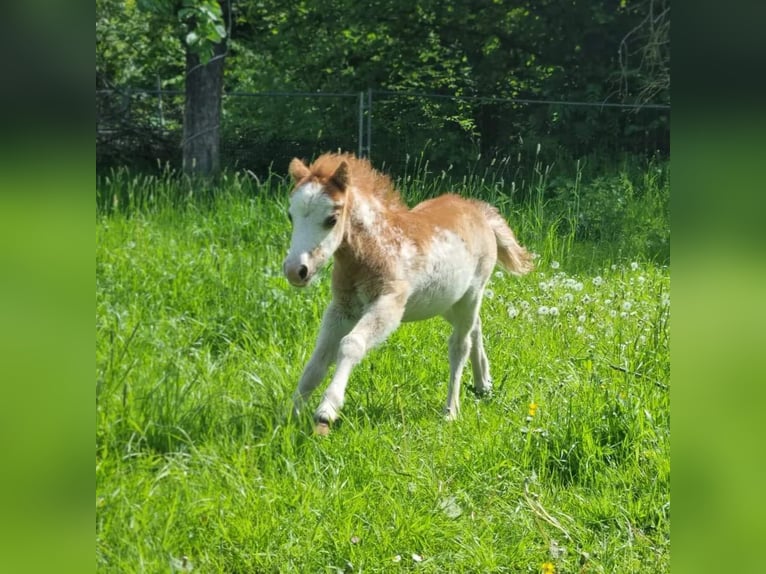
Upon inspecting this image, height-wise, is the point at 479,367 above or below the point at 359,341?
below

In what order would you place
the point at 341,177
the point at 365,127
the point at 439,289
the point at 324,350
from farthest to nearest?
the point at 365,127 → the point at 439,289 → the point at 324,350 → the point at 341,177

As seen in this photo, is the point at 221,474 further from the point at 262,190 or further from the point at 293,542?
the point at 262,190

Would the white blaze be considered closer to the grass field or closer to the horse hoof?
the grass field

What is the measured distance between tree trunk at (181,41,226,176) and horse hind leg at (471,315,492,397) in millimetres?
837

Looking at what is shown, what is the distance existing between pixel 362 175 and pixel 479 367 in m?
0.61

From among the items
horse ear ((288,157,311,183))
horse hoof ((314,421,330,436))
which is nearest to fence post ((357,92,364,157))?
horse ear ((288,157,311,183))

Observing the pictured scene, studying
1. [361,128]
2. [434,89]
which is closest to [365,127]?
[361,128]

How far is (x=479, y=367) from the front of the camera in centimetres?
212

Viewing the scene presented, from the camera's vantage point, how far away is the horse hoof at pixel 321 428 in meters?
1.61

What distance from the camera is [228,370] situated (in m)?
1.59

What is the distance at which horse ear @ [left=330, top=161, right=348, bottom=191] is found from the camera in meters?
1.71

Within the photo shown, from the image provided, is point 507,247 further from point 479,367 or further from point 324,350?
point 324,350

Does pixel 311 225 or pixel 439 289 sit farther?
pixel 439 289

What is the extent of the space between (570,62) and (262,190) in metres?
1.62
